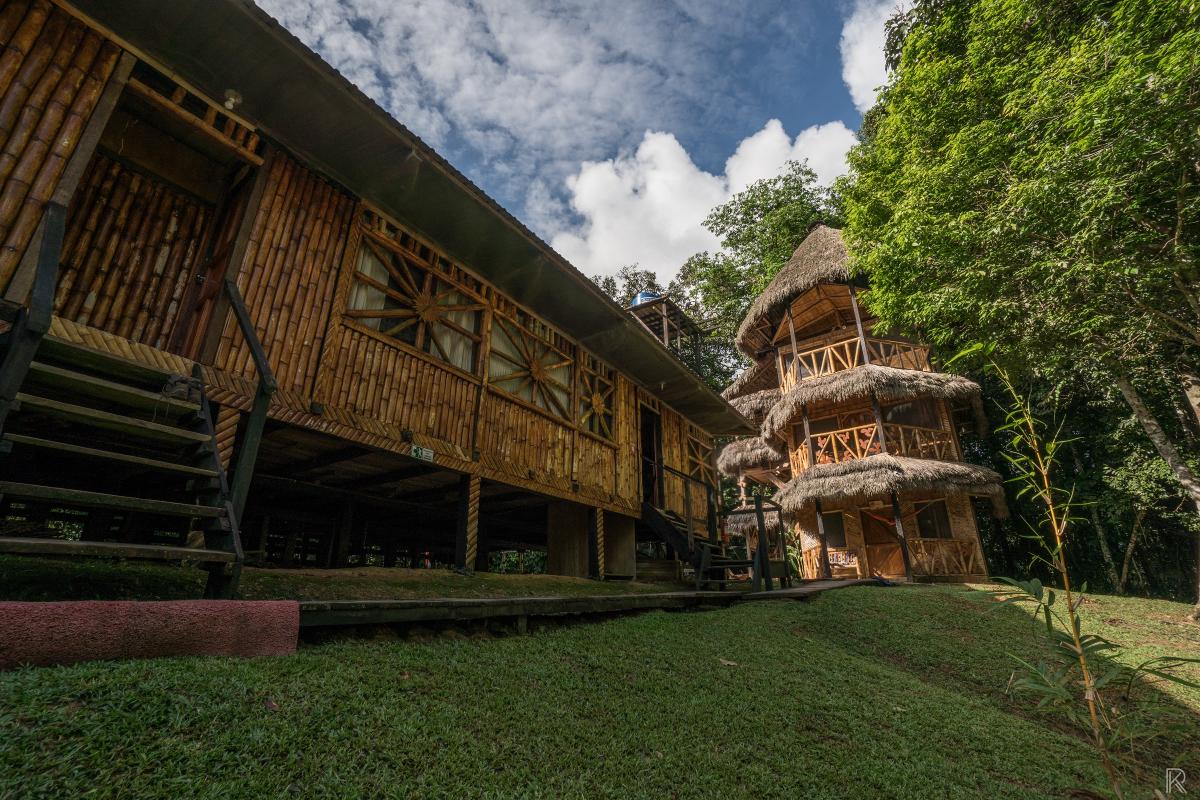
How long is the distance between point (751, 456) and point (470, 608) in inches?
778

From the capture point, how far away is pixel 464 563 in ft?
21.7

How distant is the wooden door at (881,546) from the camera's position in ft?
59.3

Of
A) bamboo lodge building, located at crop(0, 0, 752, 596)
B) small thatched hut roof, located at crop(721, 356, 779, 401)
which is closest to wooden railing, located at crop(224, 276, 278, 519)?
bamboo lodge building, located at crop(0, 0, 752, 596)

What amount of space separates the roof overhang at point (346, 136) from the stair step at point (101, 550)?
438 centimetres

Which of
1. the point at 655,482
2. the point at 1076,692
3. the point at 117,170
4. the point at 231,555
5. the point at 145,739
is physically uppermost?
the point at 117,170

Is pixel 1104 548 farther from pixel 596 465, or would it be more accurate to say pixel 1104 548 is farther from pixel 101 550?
pixel 101 550

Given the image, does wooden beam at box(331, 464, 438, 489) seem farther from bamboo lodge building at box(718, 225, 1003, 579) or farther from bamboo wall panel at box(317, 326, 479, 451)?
bamboo lodge building at box(718, 225, 1003, 579)

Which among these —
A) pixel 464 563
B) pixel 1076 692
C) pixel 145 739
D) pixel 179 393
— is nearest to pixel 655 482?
pixel 464 563

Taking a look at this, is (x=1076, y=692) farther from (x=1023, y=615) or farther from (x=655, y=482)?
(x=655, y=482)

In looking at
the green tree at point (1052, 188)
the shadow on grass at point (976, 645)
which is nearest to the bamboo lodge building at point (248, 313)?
the shadow on grass at point (976, 645)

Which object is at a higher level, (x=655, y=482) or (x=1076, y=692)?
(x=655, y=482)

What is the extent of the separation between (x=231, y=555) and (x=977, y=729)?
5.47 meters

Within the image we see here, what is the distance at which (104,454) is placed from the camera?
10.0 ft

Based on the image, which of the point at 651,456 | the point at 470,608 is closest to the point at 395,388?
the point at 470,608
